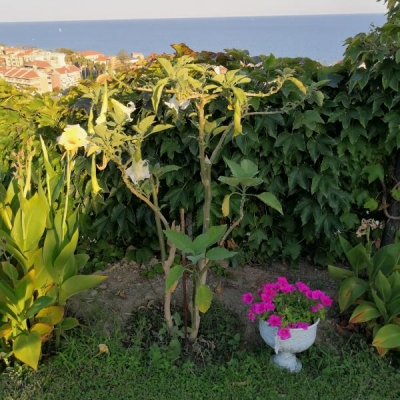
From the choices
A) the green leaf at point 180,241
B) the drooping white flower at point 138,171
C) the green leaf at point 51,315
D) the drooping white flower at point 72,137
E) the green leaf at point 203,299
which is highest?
the drooping white flower at point 72,137

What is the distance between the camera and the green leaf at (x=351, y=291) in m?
2.44

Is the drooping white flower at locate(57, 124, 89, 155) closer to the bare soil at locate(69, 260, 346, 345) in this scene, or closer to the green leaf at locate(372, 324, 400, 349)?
the bare soil at locate(69, 260, 346, 345)

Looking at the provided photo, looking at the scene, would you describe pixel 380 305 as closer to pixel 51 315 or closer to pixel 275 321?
pixel 275 321

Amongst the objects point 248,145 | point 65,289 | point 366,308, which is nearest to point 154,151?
point 248,145

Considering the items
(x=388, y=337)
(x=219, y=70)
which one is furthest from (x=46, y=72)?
(x=388, y=337)

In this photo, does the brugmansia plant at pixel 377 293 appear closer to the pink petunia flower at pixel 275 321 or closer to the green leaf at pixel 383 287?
the green leaf at pixel 383 287

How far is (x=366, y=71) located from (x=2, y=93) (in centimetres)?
261

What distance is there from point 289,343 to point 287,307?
0.17 metres

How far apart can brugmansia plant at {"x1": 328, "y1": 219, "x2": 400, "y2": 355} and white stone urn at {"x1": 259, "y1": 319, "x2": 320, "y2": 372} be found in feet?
0.90

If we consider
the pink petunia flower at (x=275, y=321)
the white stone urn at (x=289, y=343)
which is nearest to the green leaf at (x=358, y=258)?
the white stone urn at (x=289, y=343)

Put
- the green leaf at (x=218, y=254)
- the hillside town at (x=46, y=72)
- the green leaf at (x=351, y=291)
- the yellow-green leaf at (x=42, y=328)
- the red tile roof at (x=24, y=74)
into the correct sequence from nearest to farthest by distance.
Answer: the green leaf at (x=218, y=254) < the yellow-green leaf at (x=42, y=328) < the green leaf at (x=351, y=291) < the hillside town at (x=46, y=72) < the red tile roof at (x=24, y=74)

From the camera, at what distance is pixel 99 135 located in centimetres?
195

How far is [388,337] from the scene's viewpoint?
224 centimetres

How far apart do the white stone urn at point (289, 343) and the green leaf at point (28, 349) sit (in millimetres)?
1040
